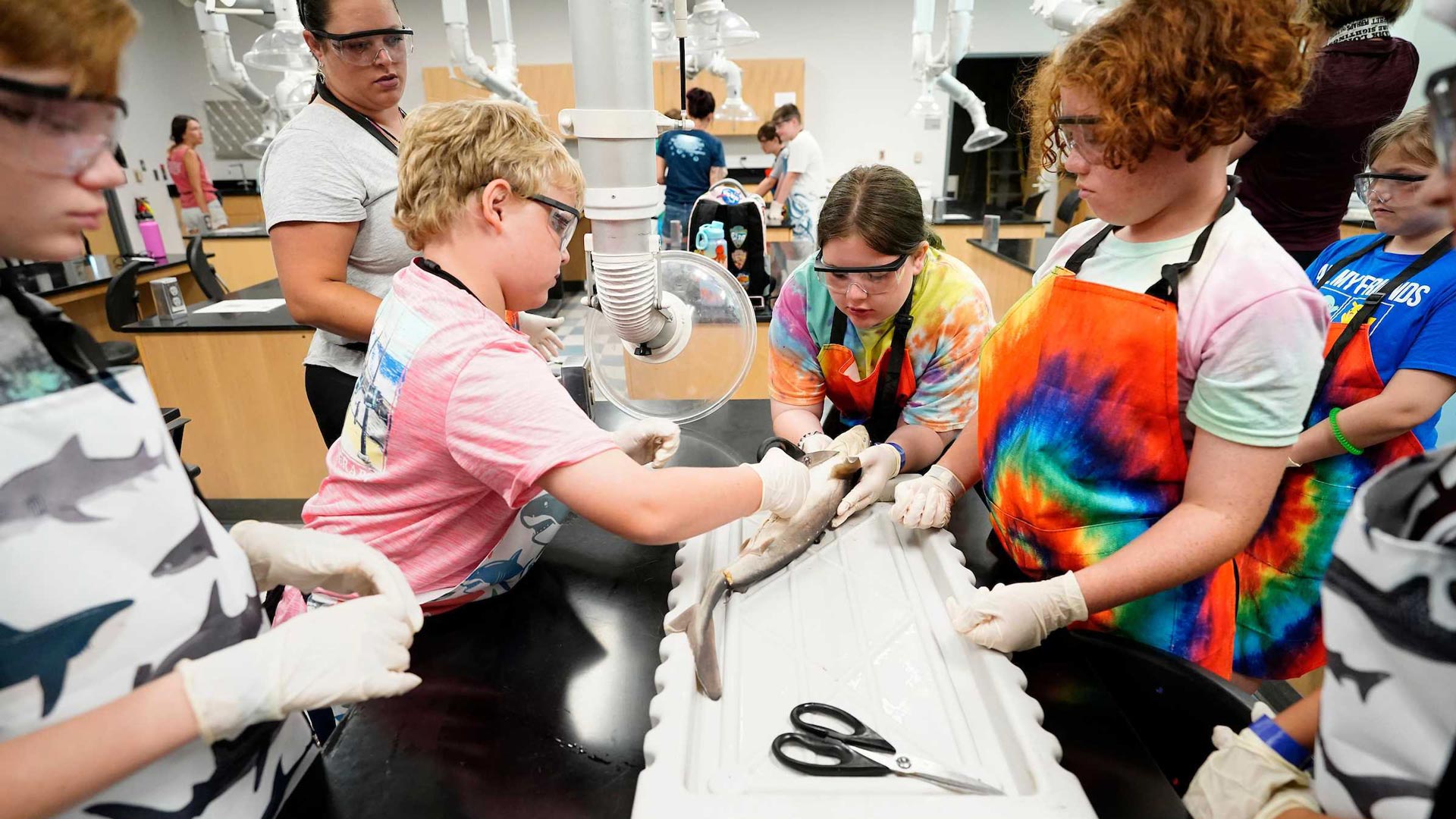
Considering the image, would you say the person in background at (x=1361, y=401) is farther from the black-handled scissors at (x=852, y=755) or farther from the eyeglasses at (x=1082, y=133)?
the black-handled scissors at (x=852, y=755)

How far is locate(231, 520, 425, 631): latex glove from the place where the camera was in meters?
0.79

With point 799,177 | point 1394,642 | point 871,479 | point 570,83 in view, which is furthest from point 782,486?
point 570,83

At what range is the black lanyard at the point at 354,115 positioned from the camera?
59.6 inches

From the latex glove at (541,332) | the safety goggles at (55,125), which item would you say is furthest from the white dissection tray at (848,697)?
the latex glove at (541,332)

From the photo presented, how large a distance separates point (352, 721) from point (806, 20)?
810 cm

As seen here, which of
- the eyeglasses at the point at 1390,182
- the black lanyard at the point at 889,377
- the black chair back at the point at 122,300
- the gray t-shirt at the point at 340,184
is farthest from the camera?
the black chair back at the point at 122,300

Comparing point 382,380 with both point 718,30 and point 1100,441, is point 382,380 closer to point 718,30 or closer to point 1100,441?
point 1100,441

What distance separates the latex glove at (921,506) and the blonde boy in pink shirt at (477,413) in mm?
180

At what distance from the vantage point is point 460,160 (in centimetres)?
97

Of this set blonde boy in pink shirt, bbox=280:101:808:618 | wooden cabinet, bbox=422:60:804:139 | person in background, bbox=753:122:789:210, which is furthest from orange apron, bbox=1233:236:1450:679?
wooden cabinet, bbox=422:60:804:139

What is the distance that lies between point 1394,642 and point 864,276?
1083 mm

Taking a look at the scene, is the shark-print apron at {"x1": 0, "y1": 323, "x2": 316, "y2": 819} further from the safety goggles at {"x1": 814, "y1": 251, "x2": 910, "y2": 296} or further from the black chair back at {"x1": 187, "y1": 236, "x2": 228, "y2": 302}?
the black chair back at {"x1": 187, "y1": 236, "x2": 228, "y2": 302}

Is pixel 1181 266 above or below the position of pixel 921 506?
above

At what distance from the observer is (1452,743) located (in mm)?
421
